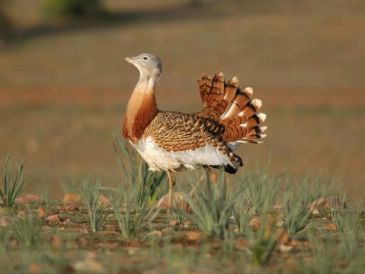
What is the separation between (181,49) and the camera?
24641 mm

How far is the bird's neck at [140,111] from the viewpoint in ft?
18.7

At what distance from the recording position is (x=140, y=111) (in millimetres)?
5715

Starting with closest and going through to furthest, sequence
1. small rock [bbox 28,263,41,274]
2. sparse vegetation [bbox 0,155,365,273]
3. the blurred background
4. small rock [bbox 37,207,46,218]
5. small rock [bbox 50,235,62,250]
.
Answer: small rock [bbox 28,263,41,274] → sparse vegetation [bbox 0,155,365,273] → small rock [bbox 50,235,62,250] → small rock [bbox 37,207,46,218] → the blurred background

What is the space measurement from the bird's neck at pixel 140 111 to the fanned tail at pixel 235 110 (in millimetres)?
504

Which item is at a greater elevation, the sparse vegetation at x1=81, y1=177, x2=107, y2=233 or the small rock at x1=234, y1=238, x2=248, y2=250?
the sparse vegetation at x1=81, y1=177, x2=107, y2=233

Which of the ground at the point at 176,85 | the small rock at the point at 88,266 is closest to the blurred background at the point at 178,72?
the ground at the point at 176,85

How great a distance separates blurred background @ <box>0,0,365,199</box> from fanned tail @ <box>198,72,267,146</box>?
10.8ft

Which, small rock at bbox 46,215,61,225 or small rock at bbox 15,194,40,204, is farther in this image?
small rock at bbox 15,194,40,204

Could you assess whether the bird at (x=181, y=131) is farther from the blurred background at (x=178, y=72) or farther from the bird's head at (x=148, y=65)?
the blurred background at (x=178, y=72)

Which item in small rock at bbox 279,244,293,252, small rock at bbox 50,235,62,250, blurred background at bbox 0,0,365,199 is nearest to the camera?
small rock at bbox 50,235,62,250

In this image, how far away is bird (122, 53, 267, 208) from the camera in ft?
18.3

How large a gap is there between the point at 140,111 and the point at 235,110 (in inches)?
30.6

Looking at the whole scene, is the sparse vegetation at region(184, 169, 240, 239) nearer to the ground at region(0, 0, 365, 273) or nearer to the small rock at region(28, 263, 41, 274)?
the ground at region(0, 0, 365, 273)

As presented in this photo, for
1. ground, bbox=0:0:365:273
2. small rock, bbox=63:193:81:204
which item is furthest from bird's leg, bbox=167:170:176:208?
small rock, bbox=63:193:81:204
